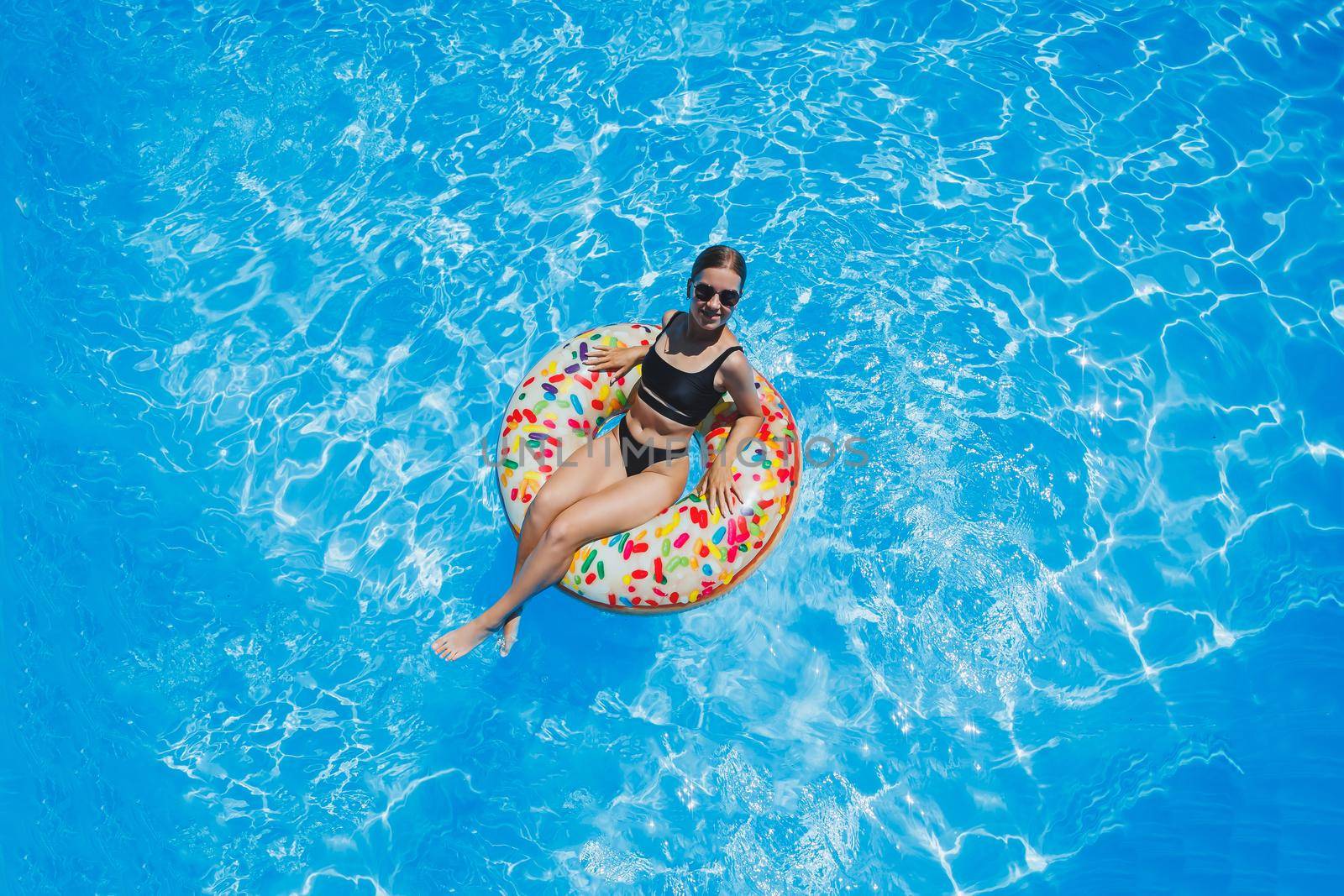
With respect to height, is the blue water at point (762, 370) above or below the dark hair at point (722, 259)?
below

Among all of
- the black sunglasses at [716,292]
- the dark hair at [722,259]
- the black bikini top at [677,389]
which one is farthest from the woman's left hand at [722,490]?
the dark hair at [722,259]

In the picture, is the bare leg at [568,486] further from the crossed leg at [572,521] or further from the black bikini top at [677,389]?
the black bikini top at [677,389]

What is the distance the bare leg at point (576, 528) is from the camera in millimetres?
4887

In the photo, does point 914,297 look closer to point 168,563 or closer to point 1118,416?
point 1118,416

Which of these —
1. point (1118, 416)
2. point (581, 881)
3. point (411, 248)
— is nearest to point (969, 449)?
point (1118, 416)

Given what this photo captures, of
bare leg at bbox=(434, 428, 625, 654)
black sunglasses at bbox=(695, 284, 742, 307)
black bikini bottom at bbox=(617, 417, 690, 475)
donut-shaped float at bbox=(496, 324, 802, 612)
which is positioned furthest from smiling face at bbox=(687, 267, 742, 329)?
bare leg at bbox=(434, 428, 625, 654)

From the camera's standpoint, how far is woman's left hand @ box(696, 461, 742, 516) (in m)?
5.05

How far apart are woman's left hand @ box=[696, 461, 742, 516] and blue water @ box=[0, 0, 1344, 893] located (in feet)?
3.87

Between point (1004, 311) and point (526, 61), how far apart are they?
15.0 feet

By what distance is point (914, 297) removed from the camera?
685 centimetres

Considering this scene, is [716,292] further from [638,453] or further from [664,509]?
[664,509]

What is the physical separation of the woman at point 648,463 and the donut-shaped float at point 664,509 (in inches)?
3.7

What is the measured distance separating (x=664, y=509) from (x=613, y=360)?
987mm

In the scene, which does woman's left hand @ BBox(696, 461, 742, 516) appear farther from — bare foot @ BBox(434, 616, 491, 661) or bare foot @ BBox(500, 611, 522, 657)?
bare foot @ BBox(434, 616, 491, 661)
